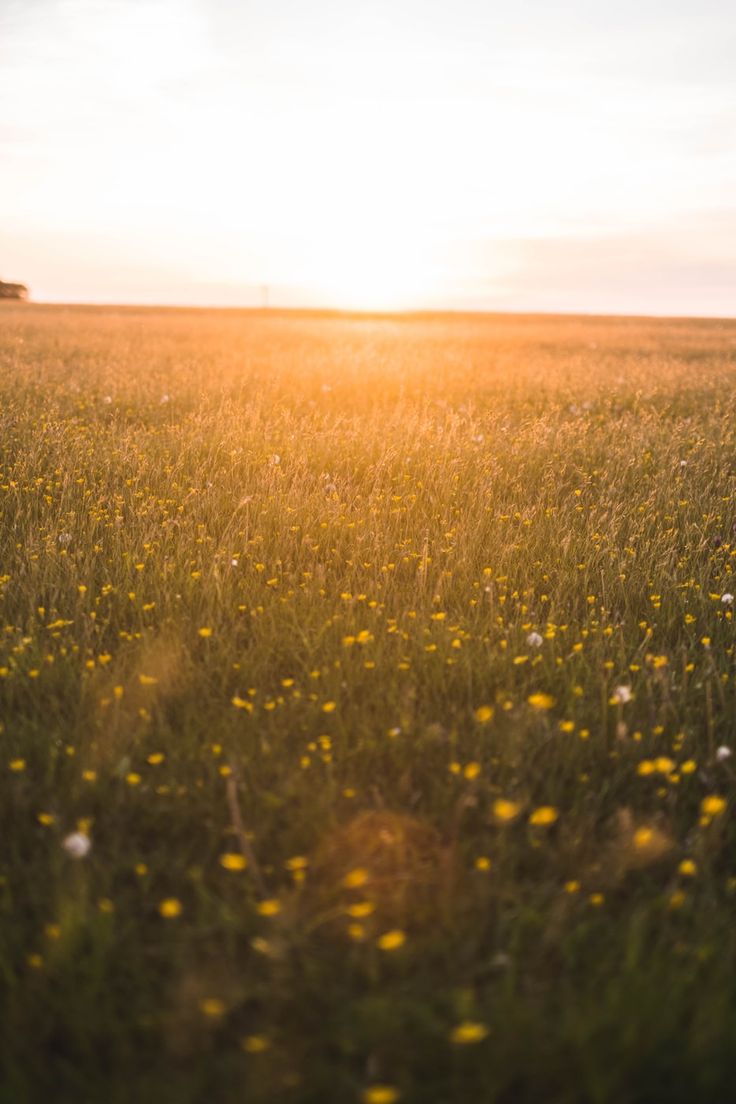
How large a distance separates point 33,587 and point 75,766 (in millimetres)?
1387

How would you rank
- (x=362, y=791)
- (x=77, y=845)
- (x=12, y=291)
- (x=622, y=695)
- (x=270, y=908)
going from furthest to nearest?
1. (x=12, y=291)
2. (x=622, y=695)
3. (x=362, y=791)
4. (x=77, y=845)
5. (x=270, y=908)

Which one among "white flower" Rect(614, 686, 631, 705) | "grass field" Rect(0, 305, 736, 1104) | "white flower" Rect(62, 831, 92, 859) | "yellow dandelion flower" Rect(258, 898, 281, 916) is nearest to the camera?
"grass field" Rect(0, 305, 736, 1104)

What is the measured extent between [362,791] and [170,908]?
75 cm

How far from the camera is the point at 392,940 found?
1771mm

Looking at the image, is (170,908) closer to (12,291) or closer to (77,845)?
(77,845)

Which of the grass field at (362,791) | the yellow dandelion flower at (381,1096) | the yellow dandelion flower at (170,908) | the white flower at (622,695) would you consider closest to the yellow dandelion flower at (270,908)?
the grass field at (362,791)

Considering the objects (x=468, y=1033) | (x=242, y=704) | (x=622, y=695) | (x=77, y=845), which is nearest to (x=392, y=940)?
(x=468, y=1033)

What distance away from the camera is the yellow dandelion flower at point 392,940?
Answer: 177cm

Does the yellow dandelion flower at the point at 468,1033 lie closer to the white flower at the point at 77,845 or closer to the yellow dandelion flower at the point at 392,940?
Result: the yellow dandelion flower at the point at 392,940

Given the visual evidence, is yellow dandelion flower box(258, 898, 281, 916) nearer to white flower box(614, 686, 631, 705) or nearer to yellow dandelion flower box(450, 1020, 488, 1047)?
yellow dandelion flower box(450, 1020, 488, 1047)

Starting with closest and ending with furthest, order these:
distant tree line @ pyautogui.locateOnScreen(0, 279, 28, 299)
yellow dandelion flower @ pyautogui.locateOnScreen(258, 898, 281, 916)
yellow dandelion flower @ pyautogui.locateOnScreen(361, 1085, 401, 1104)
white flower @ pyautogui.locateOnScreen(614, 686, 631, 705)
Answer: yellow dandelion flower @ pyautogui.locateOnScreen(361, 1085, 401, 1104)
yellow dandelion flower @ pyautogui.locateOnScreen(258, 898, 281, 916)
white flower @ pyautogui.locateOnScreen(614, 686, 631, 705)
distant tree line @ pyautogui.locateOnScreen(0, 279, 28, 299)

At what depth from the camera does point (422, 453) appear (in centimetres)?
599

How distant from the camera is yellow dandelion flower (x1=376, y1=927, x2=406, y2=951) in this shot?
177 centimetres

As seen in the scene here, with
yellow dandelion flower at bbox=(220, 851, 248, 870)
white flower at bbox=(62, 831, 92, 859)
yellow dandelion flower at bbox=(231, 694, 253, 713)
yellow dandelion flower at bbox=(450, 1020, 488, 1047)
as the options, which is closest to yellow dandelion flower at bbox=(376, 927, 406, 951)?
yellow dandelion flower at bbox=(450, 1020, 488, 1047)
